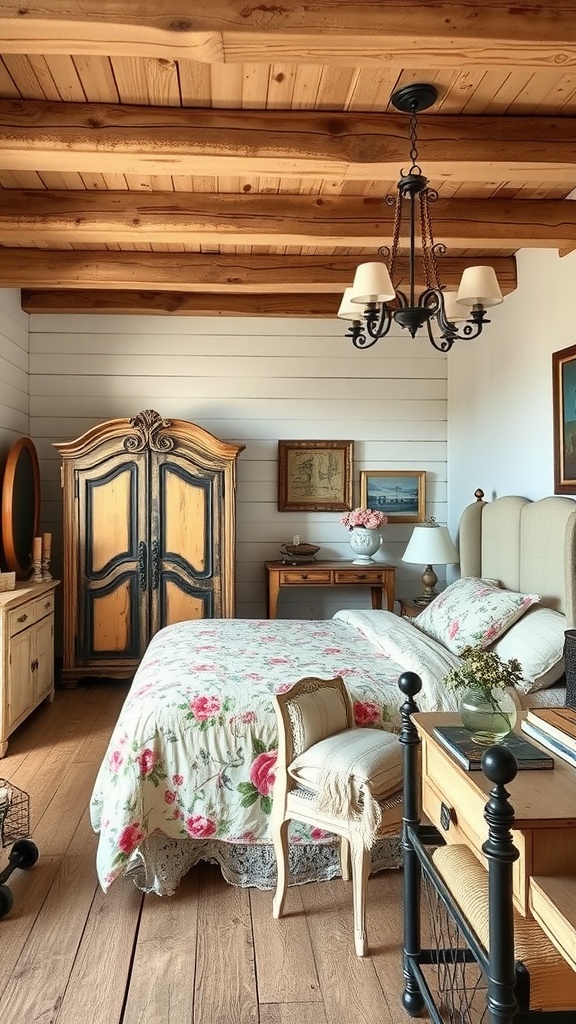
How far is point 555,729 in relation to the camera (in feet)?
5.65

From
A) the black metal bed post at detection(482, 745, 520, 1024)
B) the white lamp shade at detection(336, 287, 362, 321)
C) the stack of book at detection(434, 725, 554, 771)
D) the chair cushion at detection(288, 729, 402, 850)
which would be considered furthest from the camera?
the white lamp shade at detection(336, 287, 362, 321)

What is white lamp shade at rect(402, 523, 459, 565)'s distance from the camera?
16.2 ft

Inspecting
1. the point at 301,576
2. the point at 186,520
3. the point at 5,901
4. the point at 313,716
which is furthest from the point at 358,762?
the point at 186,520

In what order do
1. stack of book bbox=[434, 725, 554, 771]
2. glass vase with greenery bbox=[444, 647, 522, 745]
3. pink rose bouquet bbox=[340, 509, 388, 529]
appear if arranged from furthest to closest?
1. pink rose bouquet bbox=[340, 509, 388, 529]
2. glass vase with greenery bbox=[444, 647, 522, 745]
3. stack of book bbox=[434, 725, 554, 771]

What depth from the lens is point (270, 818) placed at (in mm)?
2572

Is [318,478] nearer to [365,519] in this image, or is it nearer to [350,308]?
[365,519]

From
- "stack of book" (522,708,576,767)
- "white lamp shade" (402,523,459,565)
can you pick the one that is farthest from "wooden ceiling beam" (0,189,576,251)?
"stack of book" (522,708,576,767)

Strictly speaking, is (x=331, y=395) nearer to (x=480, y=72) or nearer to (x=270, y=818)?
(x=480, y=72)

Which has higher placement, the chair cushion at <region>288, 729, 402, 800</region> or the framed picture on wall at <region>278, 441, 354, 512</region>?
the framed picture on wall at <region>278, 441, 354, 512</region>

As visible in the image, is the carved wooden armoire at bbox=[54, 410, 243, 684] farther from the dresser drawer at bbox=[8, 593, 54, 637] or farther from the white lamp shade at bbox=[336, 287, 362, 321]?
the white lamp shade at bbox=[336, 287, 362, 321]

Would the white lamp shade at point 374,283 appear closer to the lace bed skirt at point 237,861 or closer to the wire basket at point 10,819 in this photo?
the lace bed skirt at point 237,861

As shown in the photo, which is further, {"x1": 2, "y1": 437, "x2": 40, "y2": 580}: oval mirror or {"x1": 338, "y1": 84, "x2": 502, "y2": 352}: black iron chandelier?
{"x1": 2, "y1": 437, "x2": 40, "y2": 580}: oval mirror

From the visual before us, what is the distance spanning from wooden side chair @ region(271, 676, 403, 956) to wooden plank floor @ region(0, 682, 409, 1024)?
12cm

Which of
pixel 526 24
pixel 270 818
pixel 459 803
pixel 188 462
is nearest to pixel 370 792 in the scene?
pixel 270 818
